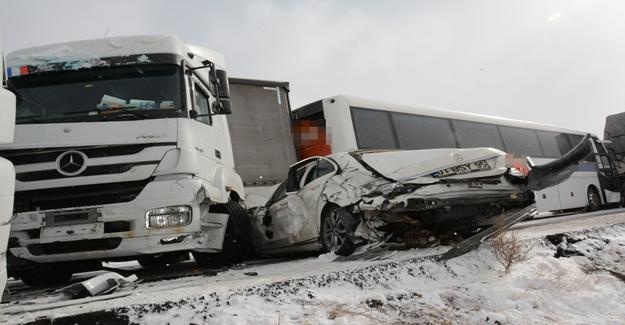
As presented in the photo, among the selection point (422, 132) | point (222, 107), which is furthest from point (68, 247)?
point (422, 132)

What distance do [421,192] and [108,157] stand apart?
3.47 metres

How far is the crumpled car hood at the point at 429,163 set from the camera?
17.4 ft

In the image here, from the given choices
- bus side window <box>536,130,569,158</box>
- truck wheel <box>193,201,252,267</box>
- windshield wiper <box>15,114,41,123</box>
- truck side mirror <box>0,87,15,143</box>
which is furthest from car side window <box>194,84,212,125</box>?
bus side window <box>536,130,569,158</box>

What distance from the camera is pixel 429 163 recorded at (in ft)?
17.5

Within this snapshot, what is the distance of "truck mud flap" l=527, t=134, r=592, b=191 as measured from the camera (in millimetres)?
5375

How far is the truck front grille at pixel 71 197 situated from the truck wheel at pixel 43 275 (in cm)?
115

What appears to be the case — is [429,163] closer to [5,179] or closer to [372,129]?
[372,129]

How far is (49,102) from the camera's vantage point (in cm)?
544

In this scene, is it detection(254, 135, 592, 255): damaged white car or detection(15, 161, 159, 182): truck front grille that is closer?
detection(15, 161, 159, 182): truck front grille

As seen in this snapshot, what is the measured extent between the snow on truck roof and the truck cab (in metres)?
0.01

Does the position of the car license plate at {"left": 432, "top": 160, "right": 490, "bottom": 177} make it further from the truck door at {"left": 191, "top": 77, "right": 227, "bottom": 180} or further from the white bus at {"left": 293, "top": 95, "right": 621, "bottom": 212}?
the truck door at {"left": 191, "top": 77, "right": 227, "bottom": 180}

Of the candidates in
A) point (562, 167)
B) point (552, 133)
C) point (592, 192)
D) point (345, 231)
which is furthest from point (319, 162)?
point (592, 192)

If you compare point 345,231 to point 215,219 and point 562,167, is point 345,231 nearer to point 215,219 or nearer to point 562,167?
point 215,219

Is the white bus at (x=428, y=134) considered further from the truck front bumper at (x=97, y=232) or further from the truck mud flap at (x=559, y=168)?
the truck front bumper at (x=97, y=232)
